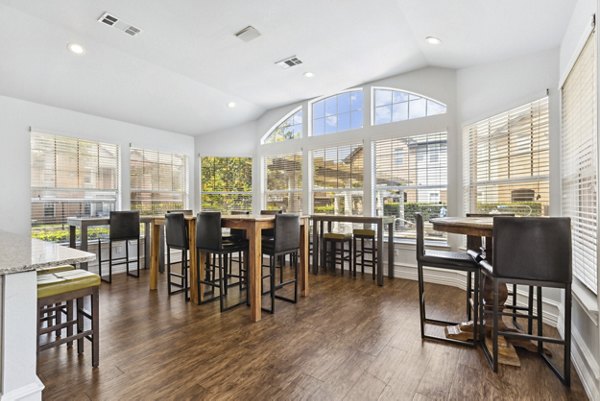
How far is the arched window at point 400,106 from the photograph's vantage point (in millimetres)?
4324

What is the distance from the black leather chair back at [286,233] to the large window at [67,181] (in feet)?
11.4

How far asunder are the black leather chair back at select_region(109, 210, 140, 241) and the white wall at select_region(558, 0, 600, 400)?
16.5ft

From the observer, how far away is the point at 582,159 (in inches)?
84.4

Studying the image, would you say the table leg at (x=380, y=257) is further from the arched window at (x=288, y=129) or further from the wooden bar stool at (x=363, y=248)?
the arched window at (x=288, y=129)

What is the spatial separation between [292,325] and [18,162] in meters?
4.12

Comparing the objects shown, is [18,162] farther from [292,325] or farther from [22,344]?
[292,325]

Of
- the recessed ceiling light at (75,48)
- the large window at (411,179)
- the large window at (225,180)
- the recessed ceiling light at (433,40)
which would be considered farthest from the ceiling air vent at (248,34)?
the large window at (225,180)

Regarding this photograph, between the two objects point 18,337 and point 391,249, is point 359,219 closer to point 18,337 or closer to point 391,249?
point 391,249

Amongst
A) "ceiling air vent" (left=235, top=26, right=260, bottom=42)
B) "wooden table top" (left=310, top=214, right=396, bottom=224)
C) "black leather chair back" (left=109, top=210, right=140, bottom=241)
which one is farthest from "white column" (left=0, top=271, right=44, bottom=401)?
"wooden table top" (left=310, top=214, right=396, bottom=224)

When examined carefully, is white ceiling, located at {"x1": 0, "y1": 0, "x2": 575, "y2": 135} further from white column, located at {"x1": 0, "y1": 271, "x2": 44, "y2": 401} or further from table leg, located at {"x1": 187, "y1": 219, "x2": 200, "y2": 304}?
white column, located at {"x1": 0, "y1": 271, "x2": 44, "y2": 401}

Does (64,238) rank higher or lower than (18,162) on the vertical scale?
lower

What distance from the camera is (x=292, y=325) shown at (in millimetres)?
2680

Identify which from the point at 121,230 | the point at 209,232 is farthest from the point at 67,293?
the point at 121,230

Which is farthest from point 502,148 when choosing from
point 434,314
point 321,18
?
point 321,18
